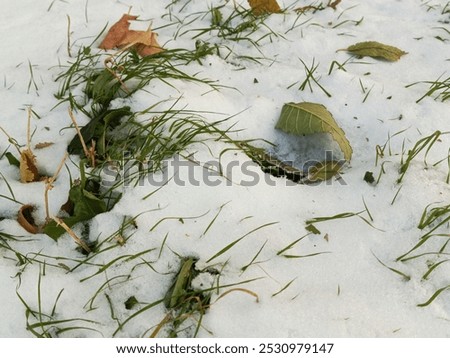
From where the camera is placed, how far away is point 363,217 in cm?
150

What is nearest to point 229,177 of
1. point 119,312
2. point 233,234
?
point 233,234

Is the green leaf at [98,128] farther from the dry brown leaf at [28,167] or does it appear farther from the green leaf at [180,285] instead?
the green leaf at [180,285]

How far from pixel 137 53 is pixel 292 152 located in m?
0.76

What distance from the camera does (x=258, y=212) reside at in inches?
59.6

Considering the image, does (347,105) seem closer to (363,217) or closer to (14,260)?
(363,217)

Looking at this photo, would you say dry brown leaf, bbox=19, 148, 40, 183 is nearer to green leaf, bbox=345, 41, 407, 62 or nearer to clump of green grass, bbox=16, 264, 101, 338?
clump of green grass, bbox=16, 264, 101, 338

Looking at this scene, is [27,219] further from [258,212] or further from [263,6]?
[263,6]

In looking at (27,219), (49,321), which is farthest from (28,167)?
(49,321)

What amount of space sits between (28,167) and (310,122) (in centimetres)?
97

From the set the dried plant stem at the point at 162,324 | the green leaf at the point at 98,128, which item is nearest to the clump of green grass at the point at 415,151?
the dried plant stem at the point at 162,324

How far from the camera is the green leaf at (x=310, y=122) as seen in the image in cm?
166

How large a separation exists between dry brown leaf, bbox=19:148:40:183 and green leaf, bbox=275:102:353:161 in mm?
861

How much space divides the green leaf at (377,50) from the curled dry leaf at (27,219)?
1.49m
